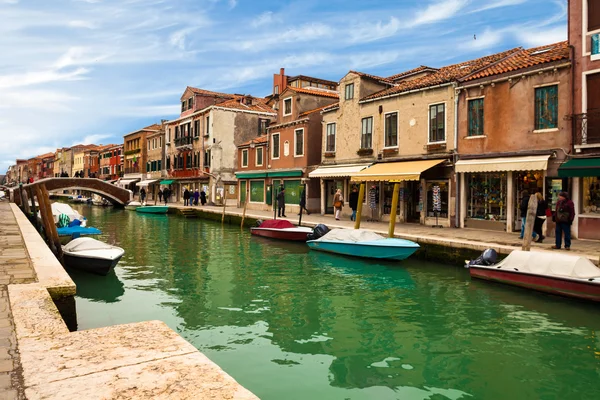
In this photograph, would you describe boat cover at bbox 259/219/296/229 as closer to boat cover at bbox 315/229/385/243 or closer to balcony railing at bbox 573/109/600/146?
boat cover at bbox 315/229/385/243

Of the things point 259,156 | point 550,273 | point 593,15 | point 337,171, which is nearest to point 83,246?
point 550,273

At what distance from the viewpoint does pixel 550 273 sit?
9656mm

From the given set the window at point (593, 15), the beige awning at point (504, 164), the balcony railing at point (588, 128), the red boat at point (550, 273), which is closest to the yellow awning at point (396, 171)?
the beige awning at point (504, 164)

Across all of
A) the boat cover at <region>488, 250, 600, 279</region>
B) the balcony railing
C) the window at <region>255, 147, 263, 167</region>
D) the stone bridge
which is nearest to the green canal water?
the boat cover at <region>488, 250, 600, 279</region>

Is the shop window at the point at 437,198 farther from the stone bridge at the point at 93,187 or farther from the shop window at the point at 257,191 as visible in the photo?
the stone bridge at the point at 93,187

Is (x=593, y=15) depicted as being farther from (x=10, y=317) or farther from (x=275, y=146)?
(x=275, y=146)

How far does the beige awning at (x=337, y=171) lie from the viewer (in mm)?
22062

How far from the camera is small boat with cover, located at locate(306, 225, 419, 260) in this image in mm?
13555

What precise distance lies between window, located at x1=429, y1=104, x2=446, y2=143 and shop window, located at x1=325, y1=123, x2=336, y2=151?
7.00 m

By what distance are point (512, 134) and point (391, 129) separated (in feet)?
20.3

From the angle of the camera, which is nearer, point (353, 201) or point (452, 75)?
point (452, 75)

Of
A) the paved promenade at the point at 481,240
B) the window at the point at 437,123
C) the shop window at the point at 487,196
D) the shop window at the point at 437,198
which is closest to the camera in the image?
the paved promenade at the point at 481,240

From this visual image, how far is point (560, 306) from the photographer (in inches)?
360

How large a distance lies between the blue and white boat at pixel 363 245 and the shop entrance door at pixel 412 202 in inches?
239
